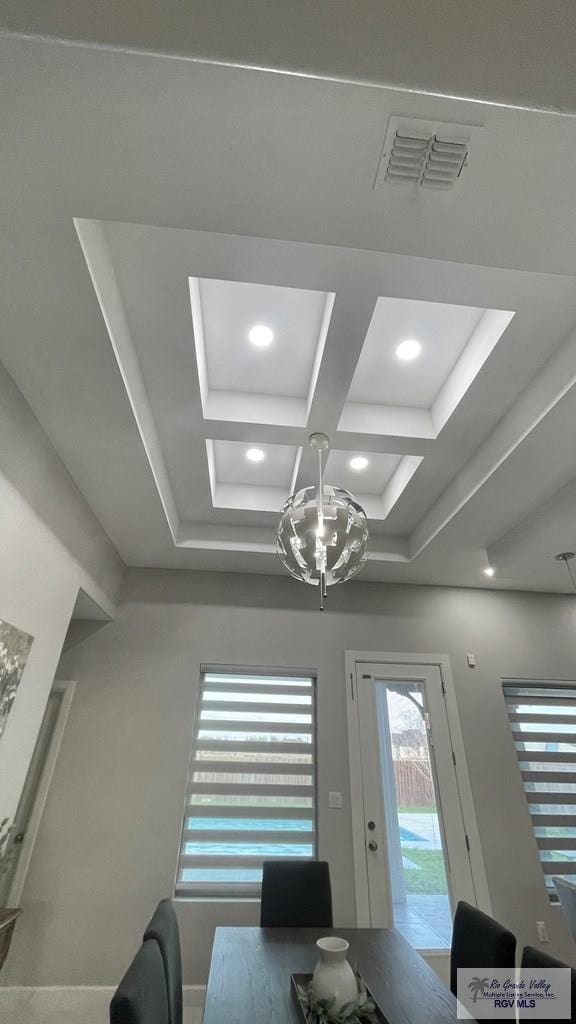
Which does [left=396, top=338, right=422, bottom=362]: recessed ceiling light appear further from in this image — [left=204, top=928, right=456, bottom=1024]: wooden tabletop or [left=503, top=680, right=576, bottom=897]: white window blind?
[left=503, top=680, right=576, bottom=897]: white window blind

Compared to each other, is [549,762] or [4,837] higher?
[549,762]

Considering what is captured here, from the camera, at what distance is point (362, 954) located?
6.10ft

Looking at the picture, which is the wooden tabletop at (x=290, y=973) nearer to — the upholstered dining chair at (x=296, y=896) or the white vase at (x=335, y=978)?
the white vase at (x=335, y=978)

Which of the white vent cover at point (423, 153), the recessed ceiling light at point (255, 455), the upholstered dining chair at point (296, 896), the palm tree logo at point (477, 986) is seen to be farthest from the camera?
the recessed ceiling light at point (255, 455)

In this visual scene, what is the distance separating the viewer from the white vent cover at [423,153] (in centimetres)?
99

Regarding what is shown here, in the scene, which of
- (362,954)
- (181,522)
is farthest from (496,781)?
(181,522)

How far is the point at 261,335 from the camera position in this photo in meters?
1.95

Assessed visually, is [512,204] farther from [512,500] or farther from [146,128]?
[512,500]

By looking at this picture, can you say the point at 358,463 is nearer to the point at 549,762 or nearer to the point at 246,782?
the point at 246,782

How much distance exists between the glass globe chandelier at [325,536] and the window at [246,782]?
2.04m

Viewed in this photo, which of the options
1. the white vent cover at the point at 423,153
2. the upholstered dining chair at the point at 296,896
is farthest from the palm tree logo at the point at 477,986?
the white vent cover at the point at 423,153

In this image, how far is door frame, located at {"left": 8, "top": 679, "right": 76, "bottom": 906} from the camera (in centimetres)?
275

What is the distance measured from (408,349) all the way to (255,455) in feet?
3.78

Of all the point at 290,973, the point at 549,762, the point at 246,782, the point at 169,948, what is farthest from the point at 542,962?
the point at 549,762
